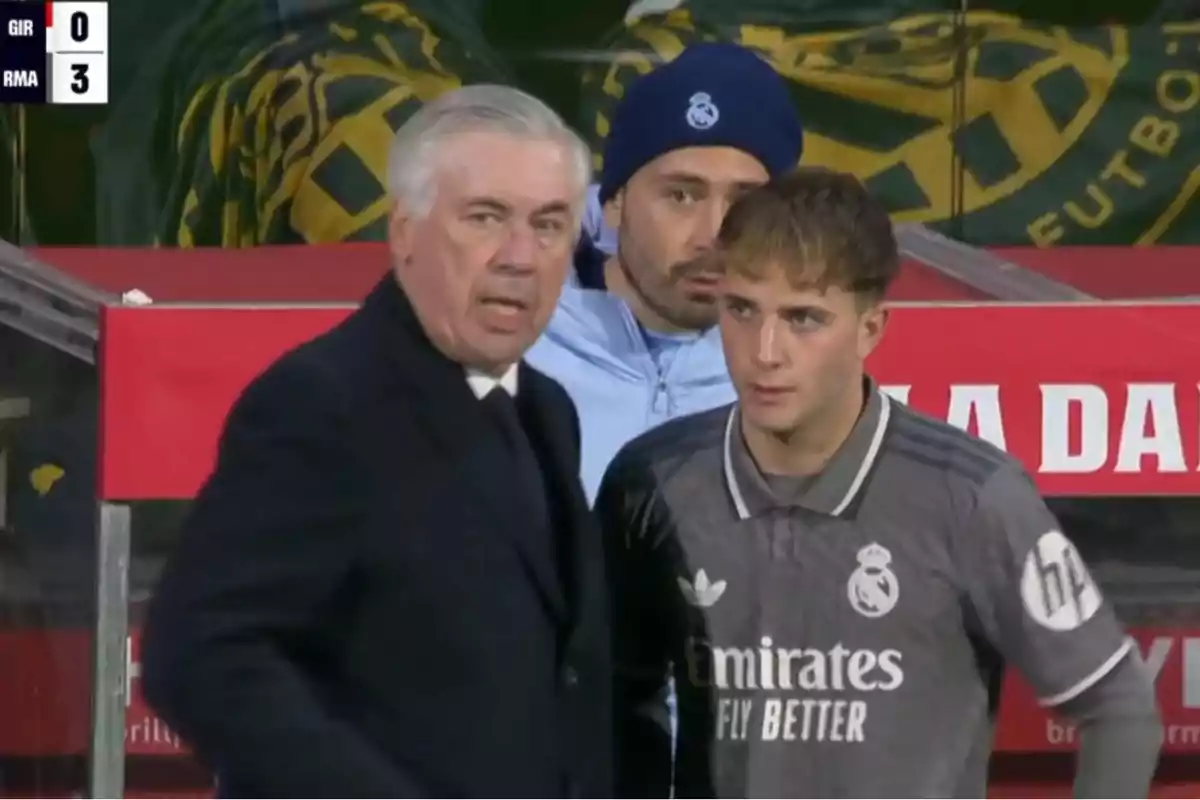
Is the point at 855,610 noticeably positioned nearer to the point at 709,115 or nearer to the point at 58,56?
the point at 709,115

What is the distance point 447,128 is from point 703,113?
514mm

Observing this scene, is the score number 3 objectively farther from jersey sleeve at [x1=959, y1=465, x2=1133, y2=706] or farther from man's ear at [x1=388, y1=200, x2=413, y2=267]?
jersey sleeve at [x1=959, y1=465, x2=1133, y2=706]

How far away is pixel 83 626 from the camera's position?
2.56 m

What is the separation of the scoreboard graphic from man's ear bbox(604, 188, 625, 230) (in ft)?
4.83

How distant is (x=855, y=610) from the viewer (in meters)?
1.39

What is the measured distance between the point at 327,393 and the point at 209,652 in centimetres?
17

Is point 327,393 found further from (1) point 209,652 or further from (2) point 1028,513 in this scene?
(2) point 1028,513

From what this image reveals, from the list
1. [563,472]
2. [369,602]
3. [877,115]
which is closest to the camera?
[369,602]

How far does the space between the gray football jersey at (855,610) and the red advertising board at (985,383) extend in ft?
2.63

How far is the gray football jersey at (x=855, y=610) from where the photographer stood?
135 cm

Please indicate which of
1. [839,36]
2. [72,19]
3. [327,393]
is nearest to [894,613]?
[327,393]

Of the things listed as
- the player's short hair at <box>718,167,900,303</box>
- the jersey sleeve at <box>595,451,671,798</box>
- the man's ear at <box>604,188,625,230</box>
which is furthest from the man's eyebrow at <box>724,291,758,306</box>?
the man's ear at <box>604,188,625,230</box>

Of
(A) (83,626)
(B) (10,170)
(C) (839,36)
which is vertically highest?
(C) (839,36)

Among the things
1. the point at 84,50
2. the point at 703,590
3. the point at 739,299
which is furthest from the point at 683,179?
the point at 84,50
